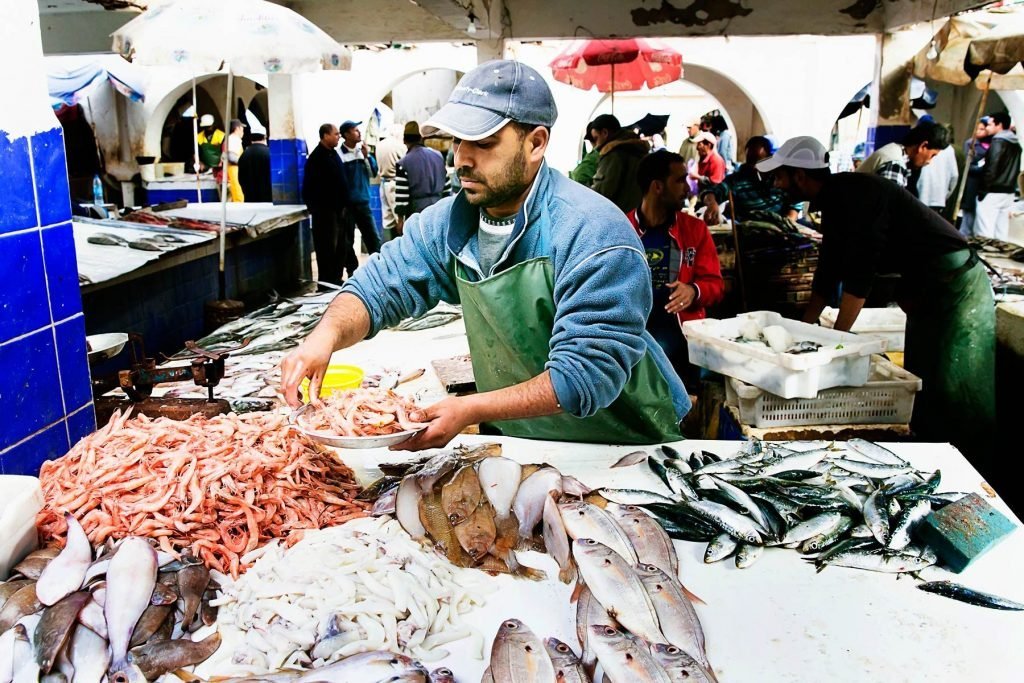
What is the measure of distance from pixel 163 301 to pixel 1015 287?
7692mm

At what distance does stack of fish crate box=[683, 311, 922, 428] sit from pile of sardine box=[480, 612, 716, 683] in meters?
2.86

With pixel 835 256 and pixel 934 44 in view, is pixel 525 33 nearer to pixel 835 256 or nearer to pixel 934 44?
pixel 934 44

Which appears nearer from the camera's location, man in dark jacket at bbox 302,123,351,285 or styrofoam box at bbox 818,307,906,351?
styrofoam box at bbox 818,307,906,351

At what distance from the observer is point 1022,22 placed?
7.12 metres

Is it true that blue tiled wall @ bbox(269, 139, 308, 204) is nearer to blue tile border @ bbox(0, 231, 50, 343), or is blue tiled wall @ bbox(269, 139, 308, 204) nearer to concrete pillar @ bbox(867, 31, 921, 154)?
Answer: concrete pillar @ bbox(867, 31, 921, 154)

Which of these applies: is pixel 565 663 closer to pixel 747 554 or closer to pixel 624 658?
pixel 624 658

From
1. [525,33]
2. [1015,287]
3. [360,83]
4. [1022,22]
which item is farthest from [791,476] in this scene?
[360,83]

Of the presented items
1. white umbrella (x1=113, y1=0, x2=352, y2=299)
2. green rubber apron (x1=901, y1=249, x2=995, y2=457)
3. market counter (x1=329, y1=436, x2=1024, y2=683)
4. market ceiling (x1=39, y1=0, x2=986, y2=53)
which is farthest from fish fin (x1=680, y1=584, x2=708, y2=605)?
market ceiling (x1=39, y1=0, x2=986, y2=53)

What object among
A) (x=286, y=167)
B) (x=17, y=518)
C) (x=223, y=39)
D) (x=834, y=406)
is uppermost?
(x=223, y=39)

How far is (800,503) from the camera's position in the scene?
260 centimetres

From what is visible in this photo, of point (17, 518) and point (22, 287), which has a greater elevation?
point (22, 287)

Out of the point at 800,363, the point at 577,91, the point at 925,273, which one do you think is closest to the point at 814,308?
the point at 925,273

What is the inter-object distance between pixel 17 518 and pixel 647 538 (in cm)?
171

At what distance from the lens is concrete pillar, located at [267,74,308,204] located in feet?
39.1
